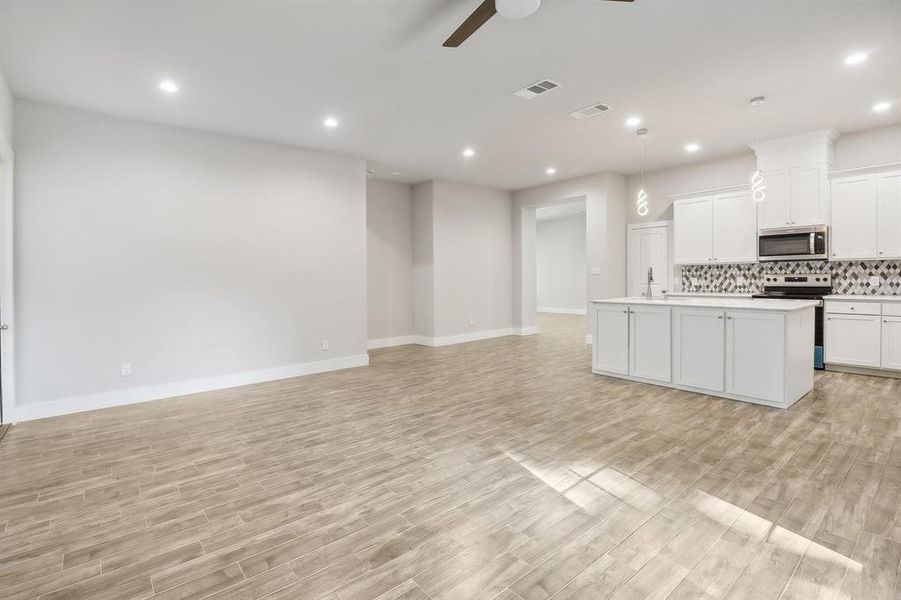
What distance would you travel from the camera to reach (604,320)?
219 inches

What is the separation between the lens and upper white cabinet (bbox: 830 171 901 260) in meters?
5.44

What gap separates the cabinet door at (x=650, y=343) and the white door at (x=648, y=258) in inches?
106

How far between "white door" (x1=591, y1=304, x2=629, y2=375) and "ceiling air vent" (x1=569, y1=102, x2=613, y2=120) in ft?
7.29

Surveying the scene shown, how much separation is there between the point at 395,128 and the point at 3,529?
4.79m

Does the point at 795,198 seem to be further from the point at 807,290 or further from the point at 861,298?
the point at 861,298

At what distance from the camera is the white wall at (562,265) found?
14.1 meters

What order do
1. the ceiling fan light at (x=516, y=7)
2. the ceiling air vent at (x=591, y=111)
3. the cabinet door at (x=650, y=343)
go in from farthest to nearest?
the cabinet door at (x=650, y=343)
the ceiling air vent at (x=591, y=111)
the ceiling fan light at (x=516, y=7)

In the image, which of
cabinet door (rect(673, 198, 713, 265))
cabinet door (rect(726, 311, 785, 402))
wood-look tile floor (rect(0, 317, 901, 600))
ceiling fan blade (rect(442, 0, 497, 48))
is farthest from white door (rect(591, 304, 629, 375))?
ceiling fan blade (rect(442, 0, 497, 48))

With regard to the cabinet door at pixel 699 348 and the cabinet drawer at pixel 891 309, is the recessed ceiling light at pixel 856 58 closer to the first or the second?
the cabinet door at pixel 699 348

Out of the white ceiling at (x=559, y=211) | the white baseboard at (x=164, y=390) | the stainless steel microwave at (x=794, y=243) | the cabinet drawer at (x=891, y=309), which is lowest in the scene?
the white baseboard at (x=164, y=390)

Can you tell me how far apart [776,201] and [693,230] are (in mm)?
1157

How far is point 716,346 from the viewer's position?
4551mm

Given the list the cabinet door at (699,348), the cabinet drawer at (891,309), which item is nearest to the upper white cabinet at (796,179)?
the cabinet drawer at (891,309)

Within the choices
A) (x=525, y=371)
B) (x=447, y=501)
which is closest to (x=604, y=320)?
(x=525, y=371)
